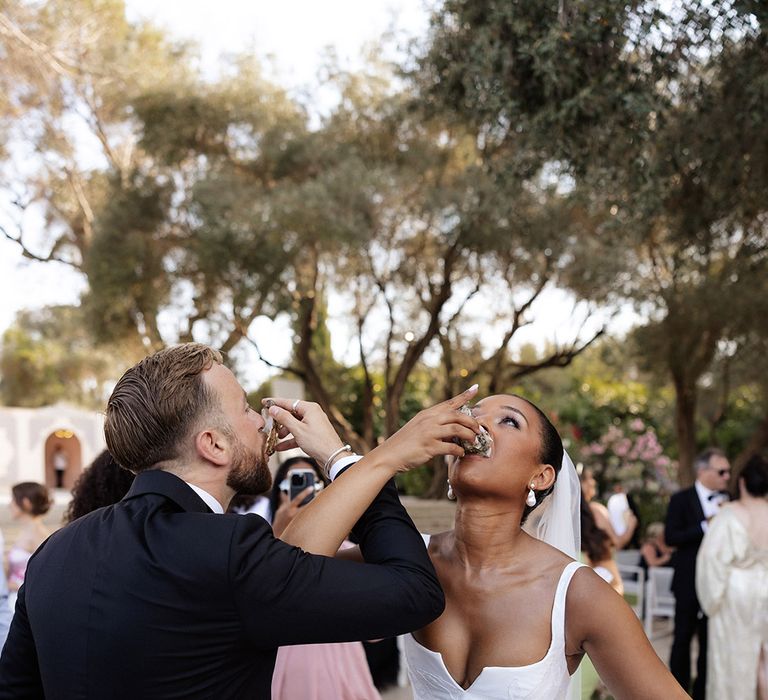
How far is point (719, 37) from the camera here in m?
6.27

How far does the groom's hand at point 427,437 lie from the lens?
1.67 m

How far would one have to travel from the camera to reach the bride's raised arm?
79.6 inches

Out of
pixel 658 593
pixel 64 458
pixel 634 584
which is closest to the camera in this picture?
pixel 658 593

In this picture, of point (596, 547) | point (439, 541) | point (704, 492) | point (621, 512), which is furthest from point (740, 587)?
point (439, 541)

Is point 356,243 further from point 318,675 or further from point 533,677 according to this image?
point 533,677

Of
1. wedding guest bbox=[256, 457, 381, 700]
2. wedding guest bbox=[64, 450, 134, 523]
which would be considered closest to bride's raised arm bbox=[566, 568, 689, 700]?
wedding guest bbox=[64, 450, 134, 523]

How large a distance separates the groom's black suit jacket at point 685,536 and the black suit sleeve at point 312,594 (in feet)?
19.2

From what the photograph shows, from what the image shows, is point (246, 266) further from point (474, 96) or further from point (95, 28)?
point (474, 96)

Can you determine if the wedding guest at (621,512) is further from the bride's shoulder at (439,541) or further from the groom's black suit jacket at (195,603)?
the groom's black suit jacket at (195,603)

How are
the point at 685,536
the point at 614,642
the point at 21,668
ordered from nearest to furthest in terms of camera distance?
the point at 21,668 → the point at 614,642 → the point at 685,536

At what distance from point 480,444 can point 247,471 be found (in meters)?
0.63

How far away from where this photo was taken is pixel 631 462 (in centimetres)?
1423

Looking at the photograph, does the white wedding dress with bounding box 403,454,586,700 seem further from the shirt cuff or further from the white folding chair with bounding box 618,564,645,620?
the white folding chair with bounding box 618,564,645,620

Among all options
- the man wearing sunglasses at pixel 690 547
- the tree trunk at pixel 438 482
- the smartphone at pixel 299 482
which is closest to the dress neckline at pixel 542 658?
the smartphone at pixel 299 482
